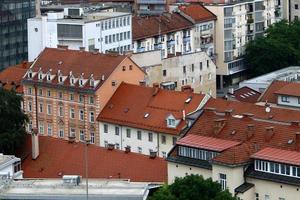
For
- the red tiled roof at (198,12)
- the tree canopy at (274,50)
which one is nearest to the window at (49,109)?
the red tiled roof at (198,12)

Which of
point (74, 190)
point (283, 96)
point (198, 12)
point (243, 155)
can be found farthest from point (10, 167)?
point (198, 12)

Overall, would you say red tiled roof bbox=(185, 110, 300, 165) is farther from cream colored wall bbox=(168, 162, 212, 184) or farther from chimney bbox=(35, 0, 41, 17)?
chimney bbox=(35, 0, 41, 17)

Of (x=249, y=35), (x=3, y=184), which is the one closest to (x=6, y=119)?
(x=3, y=184)

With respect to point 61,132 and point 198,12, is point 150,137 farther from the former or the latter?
point 198,12

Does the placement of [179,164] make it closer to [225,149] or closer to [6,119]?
[225,149]

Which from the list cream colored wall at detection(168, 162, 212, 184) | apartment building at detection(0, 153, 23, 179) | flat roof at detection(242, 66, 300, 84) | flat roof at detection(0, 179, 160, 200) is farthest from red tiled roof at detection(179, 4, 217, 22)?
flat roof at detection(0, 179, 160, 200)

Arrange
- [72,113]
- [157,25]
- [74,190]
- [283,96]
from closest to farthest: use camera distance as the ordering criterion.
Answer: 1. [74,190]
2. [283,96]
3. [72,113]
4. [157,25]
